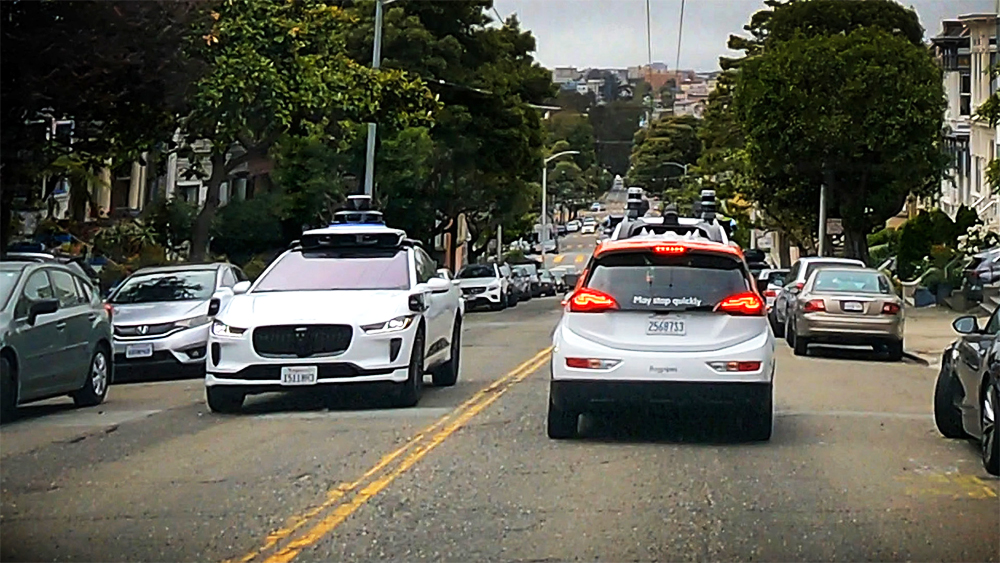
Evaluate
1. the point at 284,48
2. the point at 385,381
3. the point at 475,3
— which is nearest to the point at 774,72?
the point at 475,3

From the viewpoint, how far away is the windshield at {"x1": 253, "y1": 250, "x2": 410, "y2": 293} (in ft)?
49.3

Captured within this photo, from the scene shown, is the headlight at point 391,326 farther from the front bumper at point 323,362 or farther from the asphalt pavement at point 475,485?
the asphalt pavement at point 475,485

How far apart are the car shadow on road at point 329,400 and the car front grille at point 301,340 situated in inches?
15.9

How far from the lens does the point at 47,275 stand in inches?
595

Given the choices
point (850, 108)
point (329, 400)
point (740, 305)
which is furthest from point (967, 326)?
point (850, 108)

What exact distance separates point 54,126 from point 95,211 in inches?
592

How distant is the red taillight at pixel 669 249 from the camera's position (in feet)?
39.0

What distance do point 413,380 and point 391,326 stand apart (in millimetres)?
630

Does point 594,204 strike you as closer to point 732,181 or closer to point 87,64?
point 732,181

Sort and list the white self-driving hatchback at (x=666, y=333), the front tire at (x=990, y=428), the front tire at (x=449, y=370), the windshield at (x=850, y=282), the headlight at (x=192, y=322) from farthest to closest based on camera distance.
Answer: the windshield at (x=850, y=282) < the headlight at (x=192, y=322) < the front tire at (x=449, y=370) < the white self-driving hatchback at (x=666, y=333) < the front tire at (x=990, y=428)

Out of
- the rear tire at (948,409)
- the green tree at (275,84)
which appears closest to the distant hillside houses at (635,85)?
the green tree at (275,84)

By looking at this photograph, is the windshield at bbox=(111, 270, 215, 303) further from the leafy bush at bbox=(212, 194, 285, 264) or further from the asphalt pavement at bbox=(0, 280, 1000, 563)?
the leafy bush at bbox=(212, 194, 285, 264)

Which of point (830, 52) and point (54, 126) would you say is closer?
point (54, 126)

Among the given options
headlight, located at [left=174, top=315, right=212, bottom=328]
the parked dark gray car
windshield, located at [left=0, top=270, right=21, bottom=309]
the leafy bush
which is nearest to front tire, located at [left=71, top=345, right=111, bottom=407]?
the parked dark gray car
